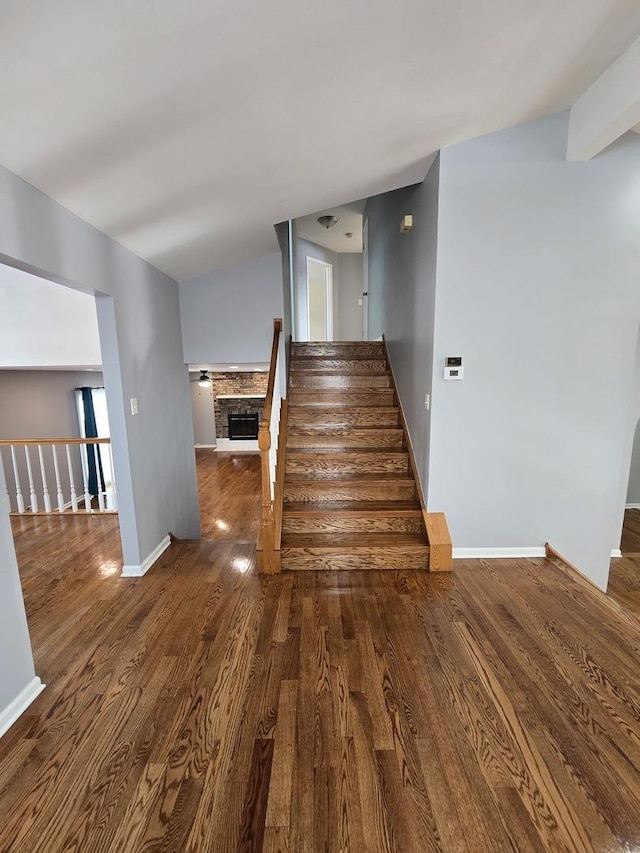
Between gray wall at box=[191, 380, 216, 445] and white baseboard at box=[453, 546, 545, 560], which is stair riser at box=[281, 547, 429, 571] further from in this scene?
gray wall at box=[191, 380, 216, 445]

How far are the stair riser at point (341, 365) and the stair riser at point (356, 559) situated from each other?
2262mm

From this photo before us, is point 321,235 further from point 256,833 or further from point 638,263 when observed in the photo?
point 256,833

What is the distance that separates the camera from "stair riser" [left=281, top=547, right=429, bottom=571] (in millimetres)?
2729

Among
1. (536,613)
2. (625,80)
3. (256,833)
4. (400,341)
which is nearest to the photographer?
(256,833)

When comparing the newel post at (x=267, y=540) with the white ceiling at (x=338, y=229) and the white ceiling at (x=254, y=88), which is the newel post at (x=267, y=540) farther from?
the white ceiling at (x=338, y=229)

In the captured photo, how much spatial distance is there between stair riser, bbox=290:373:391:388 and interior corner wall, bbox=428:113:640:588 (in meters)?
1.55

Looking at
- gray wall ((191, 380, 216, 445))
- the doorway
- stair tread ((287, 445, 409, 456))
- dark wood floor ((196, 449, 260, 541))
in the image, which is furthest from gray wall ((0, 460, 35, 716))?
gray wall ((191, 380, 216, 445))

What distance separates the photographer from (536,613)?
2217mm

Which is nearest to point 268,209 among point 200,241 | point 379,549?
point 200,241

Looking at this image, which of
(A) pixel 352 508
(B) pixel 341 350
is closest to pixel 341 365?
(B) pixel 341 350

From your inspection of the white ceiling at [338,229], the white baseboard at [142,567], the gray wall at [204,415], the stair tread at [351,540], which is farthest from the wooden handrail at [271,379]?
the gray wall at [204,415]

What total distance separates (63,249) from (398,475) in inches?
106

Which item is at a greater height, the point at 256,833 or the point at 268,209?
the point at 268,209

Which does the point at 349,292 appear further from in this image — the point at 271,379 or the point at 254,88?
the point at 254,88
